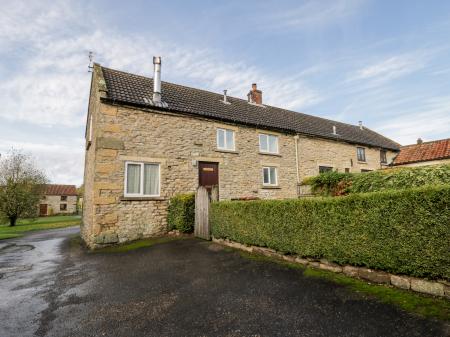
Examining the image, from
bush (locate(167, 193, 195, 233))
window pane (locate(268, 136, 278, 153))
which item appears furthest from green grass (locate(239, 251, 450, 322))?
window pane (locate(268, 136, 278, 153))

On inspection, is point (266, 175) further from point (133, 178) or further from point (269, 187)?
point (133, 178)

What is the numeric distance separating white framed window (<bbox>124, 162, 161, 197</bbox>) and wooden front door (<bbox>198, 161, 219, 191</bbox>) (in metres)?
2.37

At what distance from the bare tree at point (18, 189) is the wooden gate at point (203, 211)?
101 feet

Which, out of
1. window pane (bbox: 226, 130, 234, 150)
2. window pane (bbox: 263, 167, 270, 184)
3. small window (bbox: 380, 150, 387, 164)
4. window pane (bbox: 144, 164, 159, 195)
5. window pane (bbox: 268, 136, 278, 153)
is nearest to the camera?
window pane (bbox: 144, 164, 159, 195)

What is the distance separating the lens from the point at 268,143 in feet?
56.5

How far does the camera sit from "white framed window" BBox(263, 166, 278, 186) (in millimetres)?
16672

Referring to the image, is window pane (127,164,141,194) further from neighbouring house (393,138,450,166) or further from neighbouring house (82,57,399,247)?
neighbouring house (393,138,450,166)

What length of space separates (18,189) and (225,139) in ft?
98.5

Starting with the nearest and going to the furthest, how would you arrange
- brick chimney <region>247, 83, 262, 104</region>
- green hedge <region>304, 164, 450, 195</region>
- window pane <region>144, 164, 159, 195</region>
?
green hedge <region>304, 164, 450, 195</region> < window pane <region>144, 164, 159, 195</region> < brick chimney <region>247, 83, 262, 104</region>

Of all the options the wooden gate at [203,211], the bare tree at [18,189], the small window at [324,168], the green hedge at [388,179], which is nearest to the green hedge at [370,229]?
the green hedge at [388,179]

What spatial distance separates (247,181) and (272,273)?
9825mm

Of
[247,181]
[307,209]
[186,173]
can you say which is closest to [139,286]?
[307,209]

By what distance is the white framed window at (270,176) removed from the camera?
1667cm

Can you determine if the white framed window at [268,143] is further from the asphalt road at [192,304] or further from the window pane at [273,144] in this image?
the asphalt road at [192,304]
